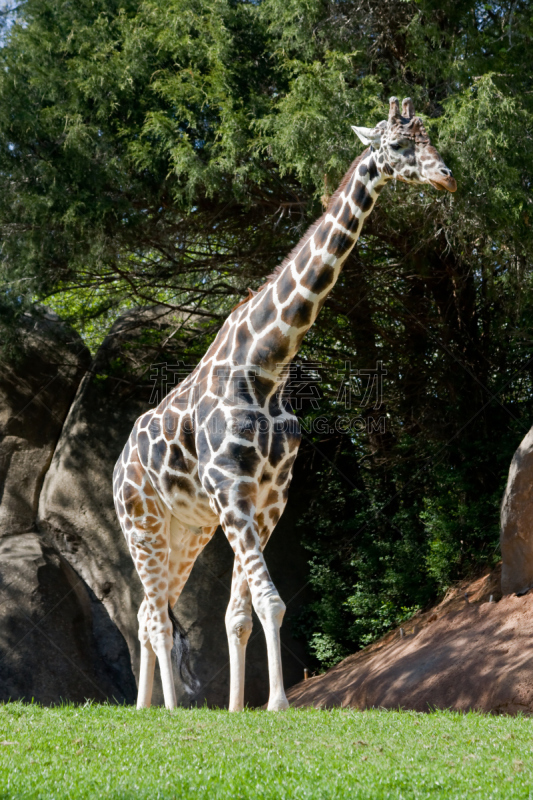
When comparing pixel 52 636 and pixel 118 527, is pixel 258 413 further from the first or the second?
pixel 52 636

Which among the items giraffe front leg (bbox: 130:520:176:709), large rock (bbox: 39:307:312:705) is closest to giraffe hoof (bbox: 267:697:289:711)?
giraffe front leg (bbox: 130:520:176:709)

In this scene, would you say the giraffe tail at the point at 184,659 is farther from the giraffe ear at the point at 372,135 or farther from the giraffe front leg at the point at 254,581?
the giraffe ear at the point at 372,135

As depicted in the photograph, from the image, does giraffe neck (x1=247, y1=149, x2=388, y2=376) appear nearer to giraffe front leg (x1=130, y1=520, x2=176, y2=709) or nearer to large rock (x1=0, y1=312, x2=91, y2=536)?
giraffe front leg (x1=130, y1=520, x2=176, y2=709)

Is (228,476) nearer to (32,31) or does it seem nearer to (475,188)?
(475,188)

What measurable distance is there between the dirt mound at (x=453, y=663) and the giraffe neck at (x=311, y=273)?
11.3 ft

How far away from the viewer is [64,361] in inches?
476

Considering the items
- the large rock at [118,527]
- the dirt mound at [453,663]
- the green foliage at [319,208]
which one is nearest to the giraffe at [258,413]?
the green foliage at [319,208]

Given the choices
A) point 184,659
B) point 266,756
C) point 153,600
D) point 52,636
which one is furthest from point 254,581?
point 52,636

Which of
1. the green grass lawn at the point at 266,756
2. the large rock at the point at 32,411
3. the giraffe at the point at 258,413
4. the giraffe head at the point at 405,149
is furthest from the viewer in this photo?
the large rock at the point at 32,411

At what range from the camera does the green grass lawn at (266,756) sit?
10.4 feet

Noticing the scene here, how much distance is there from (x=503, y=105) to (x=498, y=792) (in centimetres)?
→ 610

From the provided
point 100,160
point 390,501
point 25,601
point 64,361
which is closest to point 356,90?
point 100,160

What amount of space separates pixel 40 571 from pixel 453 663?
598 cm

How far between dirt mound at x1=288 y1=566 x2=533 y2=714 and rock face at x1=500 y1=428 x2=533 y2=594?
23 centimetres
